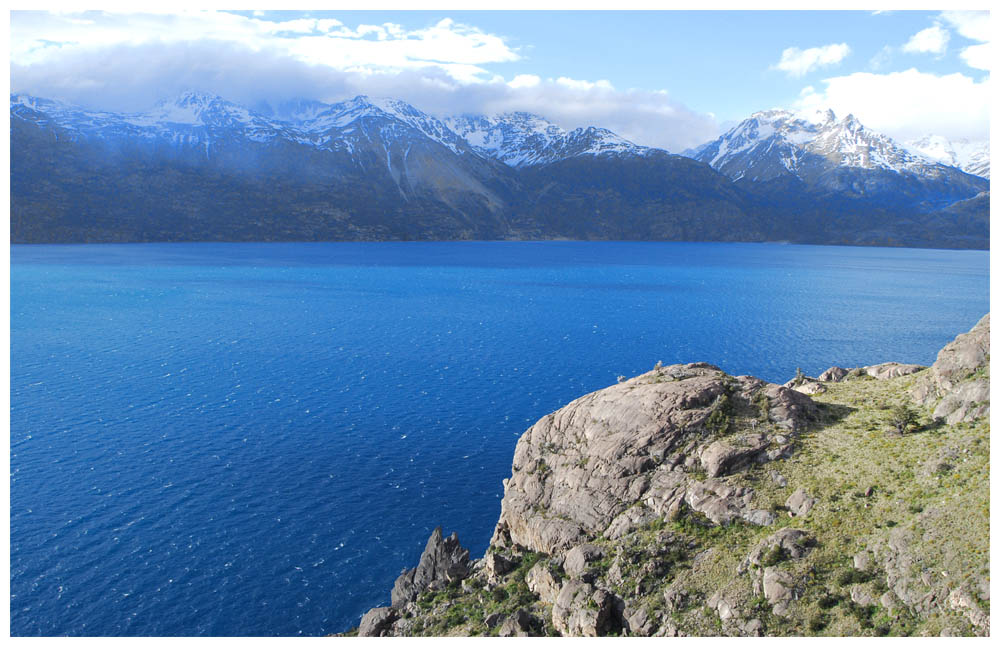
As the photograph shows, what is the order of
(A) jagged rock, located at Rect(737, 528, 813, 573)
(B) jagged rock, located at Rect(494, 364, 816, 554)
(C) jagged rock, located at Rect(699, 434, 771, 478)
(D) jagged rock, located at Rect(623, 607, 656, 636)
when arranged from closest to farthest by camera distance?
(D) jagged rock, located at Rect(623, 607, 656, 636) → (A) jagged rock, located at Rect(737, 528, 813, 573) → (C) jagged rock, located at Rect(699, 434, 771, 478) → (B) jagged rock, located at Rect(494, 364, 816, 554)

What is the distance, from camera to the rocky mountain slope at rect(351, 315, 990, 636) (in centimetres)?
3438

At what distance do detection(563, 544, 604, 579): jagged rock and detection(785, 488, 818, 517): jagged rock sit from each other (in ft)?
36.9

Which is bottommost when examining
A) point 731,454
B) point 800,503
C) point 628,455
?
point 800,503

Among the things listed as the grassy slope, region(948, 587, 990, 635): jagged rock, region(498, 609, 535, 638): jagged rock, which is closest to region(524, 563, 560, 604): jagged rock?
the grassy slope

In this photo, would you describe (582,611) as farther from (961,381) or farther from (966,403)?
(961,381)

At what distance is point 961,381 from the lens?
46.8m

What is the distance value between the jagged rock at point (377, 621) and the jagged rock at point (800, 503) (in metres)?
A: 24.7

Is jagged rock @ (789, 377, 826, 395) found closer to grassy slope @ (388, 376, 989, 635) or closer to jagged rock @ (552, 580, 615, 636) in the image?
grassy slope @ (388, 376, 989, 635)

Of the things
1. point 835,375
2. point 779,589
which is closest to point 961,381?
point 835,375

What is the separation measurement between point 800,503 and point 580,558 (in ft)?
43.1

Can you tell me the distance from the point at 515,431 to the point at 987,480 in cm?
4570

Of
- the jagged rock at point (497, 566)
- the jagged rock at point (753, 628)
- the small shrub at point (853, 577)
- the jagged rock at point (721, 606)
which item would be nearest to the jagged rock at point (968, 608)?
the small shrub at point (853, 577)
